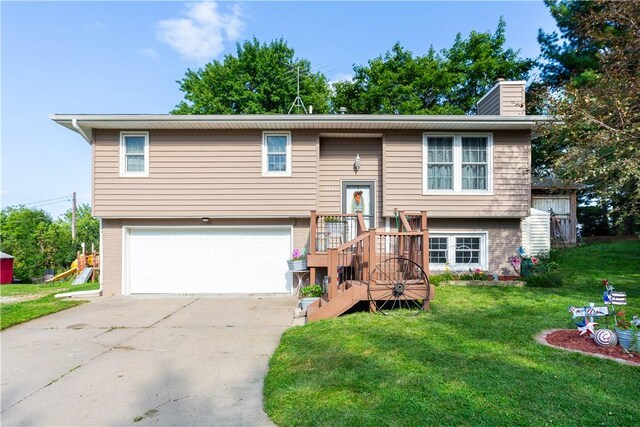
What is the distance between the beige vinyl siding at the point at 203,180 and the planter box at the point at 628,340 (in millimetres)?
6454

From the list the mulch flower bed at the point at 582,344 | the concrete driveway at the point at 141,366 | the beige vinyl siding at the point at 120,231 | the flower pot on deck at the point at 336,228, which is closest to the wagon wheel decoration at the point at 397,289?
the concrete driveway at the point at 141,366

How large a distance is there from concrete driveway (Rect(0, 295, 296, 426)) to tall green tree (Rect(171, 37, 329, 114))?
1836 centimetres

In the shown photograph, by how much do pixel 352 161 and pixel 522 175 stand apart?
4532mm

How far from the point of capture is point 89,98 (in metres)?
13.2

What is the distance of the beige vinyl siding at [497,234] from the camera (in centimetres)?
933

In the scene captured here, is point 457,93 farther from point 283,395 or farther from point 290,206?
point 283,395

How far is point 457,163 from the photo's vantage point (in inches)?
360

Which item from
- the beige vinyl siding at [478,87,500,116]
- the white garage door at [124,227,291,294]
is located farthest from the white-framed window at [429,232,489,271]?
the white garage door at [124,227,291,294]

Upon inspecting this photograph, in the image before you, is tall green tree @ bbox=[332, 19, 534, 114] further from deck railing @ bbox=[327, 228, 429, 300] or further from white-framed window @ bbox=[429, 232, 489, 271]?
deck railing @ bbox=[327, 228, 429, 300]

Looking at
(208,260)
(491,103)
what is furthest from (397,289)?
(491,103)

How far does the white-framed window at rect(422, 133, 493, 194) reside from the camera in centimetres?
913

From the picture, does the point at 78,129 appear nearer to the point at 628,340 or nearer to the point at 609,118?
the point at 628,340

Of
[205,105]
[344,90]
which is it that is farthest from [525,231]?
[205,105]

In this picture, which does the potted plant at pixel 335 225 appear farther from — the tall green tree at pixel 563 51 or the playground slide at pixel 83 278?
the tall green tree at pixel 563 51
